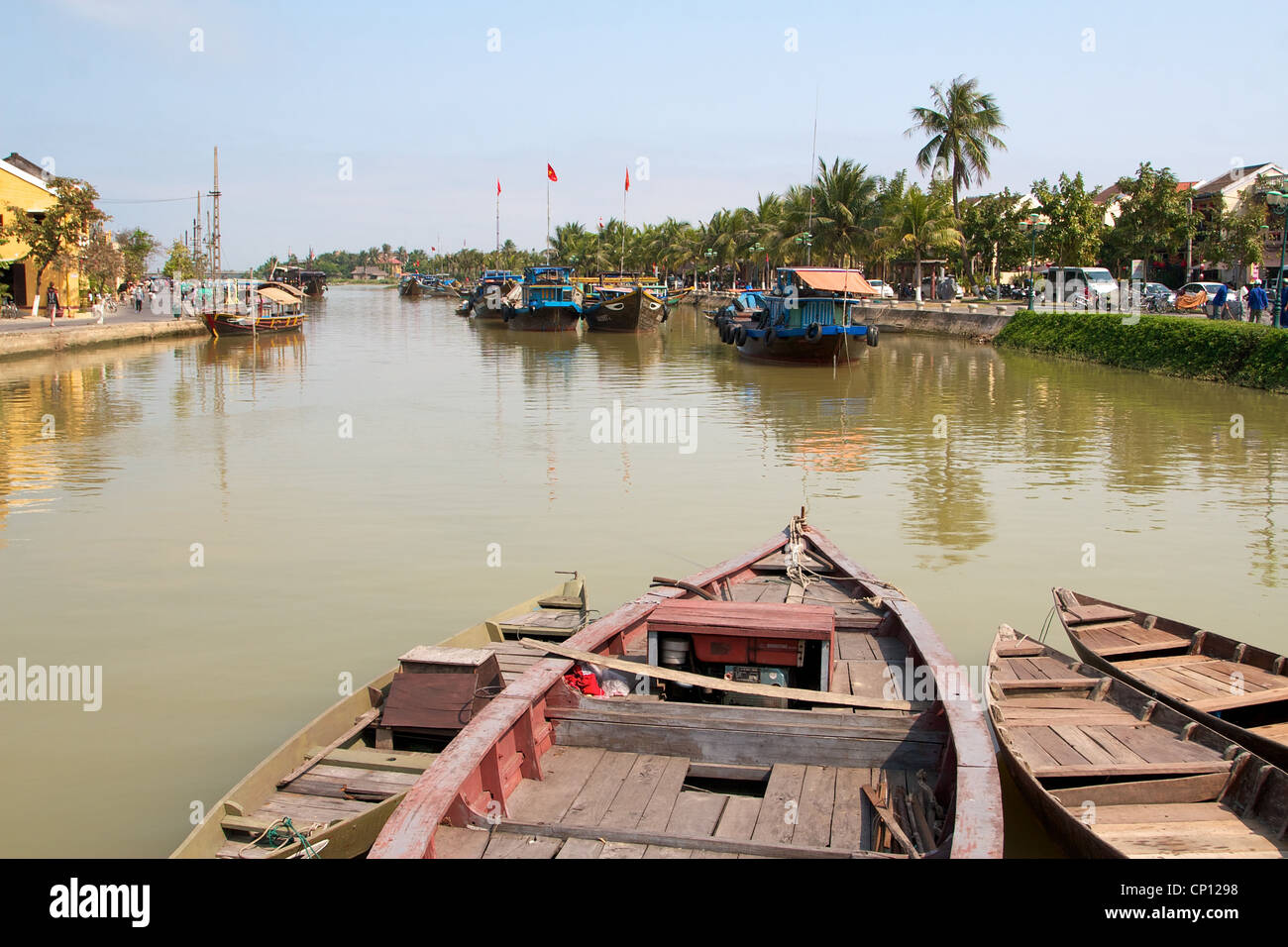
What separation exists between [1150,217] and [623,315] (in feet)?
82.1

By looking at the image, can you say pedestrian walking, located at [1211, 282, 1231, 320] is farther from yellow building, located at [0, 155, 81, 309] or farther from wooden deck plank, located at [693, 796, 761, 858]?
yellow building, located at [0, 155, 81, 309]

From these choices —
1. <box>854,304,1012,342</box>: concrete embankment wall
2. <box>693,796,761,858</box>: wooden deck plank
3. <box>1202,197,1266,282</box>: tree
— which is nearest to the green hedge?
<box>854,304,1012,342</box>: concrete embankment wall

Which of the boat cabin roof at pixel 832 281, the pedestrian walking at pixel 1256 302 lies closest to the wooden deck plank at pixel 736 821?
the pedestrian walking at pixel 1256 302

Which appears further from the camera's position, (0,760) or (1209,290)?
(1209,290)

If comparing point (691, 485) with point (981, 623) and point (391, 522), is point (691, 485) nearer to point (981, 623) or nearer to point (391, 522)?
point (391, 522)

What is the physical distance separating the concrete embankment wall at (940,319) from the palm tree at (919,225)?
1.89 metres

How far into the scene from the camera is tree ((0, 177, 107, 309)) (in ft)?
129

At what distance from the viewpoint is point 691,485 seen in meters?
16.6

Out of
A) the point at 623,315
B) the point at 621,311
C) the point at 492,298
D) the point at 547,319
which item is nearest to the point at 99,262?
the point at 547,319

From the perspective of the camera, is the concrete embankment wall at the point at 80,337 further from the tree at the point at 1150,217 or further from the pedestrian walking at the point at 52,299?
the tree at the point at 1150,217

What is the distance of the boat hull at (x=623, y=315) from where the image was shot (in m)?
54.8

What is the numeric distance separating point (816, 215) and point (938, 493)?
145ft

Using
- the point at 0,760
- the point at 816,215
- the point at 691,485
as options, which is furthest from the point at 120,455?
the point at 816,215

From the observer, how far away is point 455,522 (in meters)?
14.1
